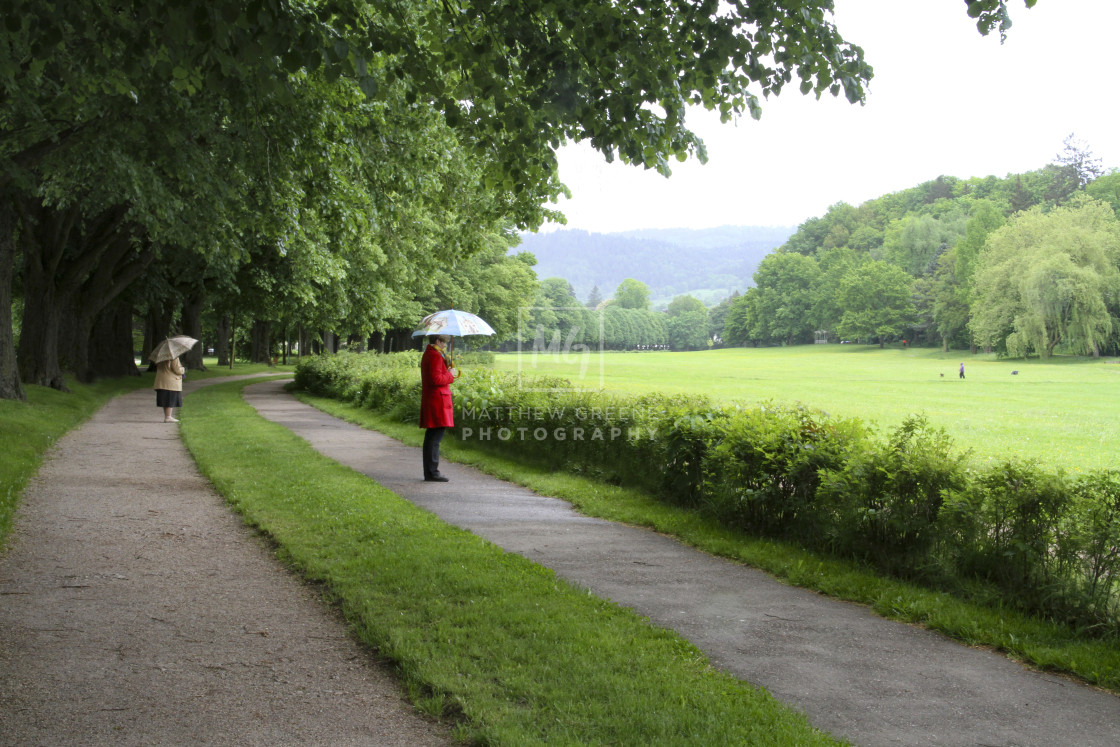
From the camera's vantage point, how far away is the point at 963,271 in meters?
85.2

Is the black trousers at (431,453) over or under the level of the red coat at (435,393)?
under

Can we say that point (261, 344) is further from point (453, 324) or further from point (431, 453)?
point (431, 453)

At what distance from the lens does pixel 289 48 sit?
5.11 metres

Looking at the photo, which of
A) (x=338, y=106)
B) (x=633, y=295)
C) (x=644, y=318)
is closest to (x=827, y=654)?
(x=338, y=106)

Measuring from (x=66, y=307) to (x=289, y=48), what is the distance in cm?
2425

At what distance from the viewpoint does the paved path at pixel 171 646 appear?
3848 mm

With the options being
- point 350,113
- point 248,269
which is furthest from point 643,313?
point 350,113

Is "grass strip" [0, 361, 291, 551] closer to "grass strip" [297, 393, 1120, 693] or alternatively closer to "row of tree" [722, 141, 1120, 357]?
"grass strip" [297, 393, 1120, 693]

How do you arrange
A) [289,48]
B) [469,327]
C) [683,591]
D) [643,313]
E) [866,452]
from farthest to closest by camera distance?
[643,313], [469,327], [866,452], [683,591], [289,48]

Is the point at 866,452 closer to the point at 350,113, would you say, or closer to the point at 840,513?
the point at 840,513

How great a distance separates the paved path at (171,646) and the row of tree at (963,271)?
55237 millimetres

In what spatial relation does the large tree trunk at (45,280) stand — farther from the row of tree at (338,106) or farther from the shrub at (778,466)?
the shrub at (778,466)

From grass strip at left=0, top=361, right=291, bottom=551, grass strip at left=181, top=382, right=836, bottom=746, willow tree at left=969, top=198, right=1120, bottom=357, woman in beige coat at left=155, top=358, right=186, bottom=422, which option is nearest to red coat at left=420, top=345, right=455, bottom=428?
grass strip at left=181, top=382, right=836, bottom=746

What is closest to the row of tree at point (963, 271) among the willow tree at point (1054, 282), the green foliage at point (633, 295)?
the willow tree at point (1054, 282)
